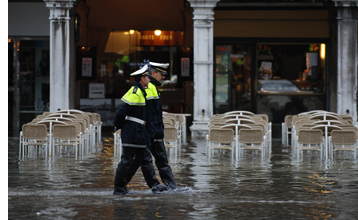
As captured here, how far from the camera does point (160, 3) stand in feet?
78.9

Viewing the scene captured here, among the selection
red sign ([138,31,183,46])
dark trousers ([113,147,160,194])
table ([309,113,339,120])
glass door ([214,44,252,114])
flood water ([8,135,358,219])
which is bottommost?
flood water ([8,135,358,219])

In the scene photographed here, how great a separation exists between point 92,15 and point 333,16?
8.88 meters

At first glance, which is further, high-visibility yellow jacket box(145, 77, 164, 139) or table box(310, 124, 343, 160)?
table box(310, 124, 343, 160)

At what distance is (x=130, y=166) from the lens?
9.07m

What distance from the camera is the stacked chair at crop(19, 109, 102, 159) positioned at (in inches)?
539

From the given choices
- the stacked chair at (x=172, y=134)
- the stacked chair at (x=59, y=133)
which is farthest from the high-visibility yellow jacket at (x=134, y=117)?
the stacked chair at (x=59, y=133)

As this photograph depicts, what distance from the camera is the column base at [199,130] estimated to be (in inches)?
728

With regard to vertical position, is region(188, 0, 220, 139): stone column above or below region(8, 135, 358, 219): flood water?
above

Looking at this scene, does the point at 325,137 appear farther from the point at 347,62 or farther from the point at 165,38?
the point at 165,38

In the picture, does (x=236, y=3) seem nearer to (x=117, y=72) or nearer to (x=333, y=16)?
(x=333, y=16)

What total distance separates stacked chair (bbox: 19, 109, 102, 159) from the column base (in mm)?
3283

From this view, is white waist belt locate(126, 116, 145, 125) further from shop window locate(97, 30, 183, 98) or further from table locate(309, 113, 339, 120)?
shop window locate(97, 30, 183, 98)

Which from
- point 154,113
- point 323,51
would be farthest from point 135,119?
point 323,51

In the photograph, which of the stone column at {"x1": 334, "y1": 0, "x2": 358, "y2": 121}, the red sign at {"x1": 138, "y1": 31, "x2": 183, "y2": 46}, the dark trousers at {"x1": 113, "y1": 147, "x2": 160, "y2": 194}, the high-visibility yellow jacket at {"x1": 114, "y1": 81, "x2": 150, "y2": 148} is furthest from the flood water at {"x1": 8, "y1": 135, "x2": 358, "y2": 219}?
the red sign at {"x1": 138, "y1": 31, "x2": 183, "y2": 46}
